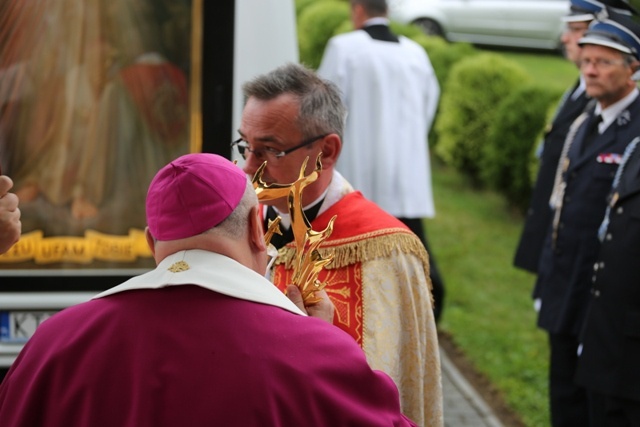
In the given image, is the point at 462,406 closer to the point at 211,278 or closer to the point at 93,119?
the point at 93,119

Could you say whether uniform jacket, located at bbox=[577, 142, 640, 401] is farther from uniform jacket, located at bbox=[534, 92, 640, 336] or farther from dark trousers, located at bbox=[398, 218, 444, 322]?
dark trousers, located at bbox=[398, 218, 444, 322]

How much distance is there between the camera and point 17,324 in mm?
4547

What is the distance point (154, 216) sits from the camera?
2.28 m

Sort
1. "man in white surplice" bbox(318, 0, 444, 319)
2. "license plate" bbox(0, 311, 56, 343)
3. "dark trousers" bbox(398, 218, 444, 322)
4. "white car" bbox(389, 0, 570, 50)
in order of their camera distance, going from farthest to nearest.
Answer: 1. "white car" bbox(389, 0, 570, 50)
2. "dark trousers" bbox(398, 218, 444, 322)
3. "man in white surplice" bbox(318, 0, 444, 319)
4. "license plate" bbox(0, 311, 56, 343)

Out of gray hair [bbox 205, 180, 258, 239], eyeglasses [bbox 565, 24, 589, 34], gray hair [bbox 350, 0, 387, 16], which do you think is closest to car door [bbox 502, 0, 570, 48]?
gray hair [bbox 350, 0, 387, 16]

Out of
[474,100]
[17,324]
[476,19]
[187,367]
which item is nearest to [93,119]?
→ [17,324]

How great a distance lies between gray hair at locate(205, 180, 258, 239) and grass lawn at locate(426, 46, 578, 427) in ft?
13.1

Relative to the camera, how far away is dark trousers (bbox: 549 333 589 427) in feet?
16.9

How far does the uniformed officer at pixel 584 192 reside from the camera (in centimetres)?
484

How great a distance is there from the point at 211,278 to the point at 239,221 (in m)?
0.16

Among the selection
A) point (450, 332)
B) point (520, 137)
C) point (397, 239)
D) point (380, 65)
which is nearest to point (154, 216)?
point (397, 239)

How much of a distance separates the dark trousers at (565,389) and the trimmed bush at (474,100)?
5.33 m

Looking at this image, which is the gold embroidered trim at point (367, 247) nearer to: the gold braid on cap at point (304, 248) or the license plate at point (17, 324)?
the gold braid on cap at point (304, 248)

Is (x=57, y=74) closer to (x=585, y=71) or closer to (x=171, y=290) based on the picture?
(x=585, y=71)
